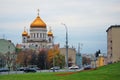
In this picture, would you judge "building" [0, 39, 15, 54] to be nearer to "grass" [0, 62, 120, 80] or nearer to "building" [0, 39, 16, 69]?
"building" [0, 39, 16, 69]

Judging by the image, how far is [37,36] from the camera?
158000mm

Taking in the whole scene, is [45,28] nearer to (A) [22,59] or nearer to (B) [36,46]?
(B) [36,46]

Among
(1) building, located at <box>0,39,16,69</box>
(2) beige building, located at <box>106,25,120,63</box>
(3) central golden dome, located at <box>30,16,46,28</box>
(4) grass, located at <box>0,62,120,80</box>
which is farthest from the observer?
(3) central golden dome, located at <box>30,16,46,28</box>

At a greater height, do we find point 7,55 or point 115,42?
point 115,42

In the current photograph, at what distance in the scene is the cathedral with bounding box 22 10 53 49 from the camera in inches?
6181

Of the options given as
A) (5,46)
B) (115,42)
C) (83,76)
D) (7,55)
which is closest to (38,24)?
(5,46)

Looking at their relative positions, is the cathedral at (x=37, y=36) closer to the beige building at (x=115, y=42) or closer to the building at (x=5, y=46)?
the building at (x=5, y=46)

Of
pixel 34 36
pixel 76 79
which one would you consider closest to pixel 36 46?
pixel 34 36

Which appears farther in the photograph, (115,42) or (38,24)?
(38,24)

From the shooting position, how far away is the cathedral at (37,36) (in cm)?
15700

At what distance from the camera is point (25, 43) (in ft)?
542

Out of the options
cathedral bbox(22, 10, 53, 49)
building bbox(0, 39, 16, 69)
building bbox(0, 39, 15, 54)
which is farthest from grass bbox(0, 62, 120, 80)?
cathedral bbox(22, 10, 53, 49)

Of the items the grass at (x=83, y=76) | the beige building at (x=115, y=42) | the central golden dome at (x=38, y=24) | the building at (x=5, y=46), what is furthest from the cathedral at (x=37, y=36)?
the grass at (x=83, y=76)

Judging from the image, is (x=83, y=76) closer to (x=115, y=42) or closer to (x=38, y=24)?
(x=115, y=42)
